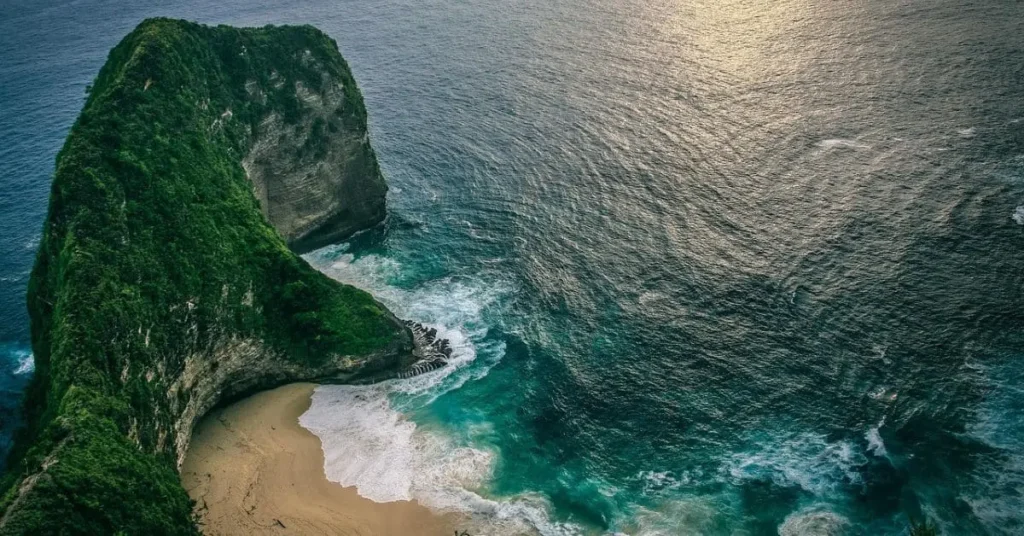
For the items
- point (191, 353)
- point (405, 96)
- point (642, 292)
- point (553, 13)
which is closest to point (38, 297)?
point (191, 353)

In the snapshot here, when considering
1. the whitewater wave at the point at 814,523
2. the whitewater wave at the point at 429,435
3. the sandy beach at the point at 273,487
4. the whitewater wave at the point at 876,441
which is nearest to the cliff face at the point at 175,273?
the sandy beach at the point at 273,487

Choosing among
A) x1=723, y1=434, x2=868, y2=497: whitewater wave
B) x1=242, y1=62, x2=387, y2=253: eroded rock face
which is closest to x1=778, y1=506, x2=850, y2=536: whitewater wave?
x1=723, y1=434, x2=868, y2=497: whitewater wave

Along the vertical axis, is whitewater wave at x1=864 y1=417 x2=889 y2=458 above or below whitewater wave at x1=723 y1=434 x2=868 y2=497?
above

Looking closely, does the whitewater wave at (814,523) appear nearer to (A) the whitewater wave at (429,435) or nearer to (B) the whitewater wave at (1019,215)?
(A) the whitewater wave at (429,435)

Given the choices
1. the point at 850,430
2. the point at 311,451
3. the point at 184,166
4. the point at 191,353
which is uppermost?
the point at 184,166

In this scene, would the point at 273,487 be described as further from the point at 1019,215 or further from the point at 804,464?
the point at 1019,215

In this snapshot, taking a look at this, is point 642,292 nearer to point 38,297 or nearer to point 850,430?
point 850,430

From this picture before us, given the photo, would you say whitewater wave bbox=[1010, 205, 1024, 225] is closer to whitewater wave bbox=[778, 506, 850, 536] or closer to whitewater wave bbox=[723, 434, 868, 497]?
whitewater wave bbox=[723, 434, 868, 497]
